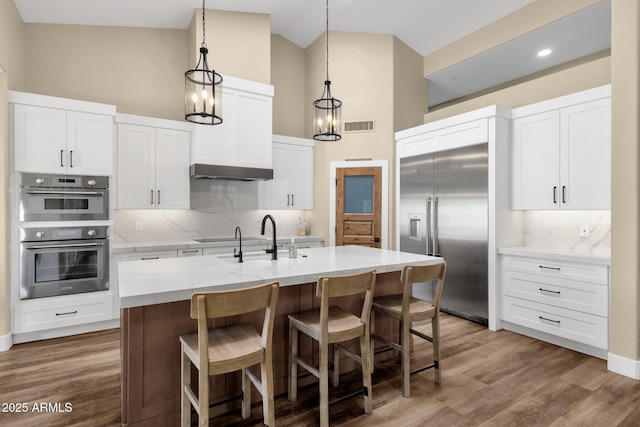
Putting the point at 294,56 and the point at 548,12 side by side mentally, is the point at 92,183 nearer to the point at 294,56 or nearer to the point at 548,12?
the point at 294,56

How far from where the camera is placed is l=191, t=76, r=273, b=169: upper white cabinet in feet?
15.2

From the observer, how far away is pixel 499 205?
13.3 feet

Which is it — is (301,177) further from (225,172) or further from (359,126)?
(225,172)

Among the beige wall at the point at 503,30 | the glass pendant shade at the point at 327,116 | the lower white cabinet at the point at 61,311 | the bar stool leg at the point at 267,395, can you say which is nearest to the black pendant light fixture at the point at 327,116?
the glass pendant shade at the point at 327,116

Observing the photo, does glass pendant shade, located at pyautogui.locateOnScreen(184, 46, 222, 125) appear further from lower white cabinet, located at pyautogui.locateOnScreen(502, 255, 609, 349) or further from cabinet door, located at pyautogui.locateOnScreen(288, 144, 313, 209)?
lower white cabinet, located at pyautogui.locateOnScreen(502, 255, 609, 349)

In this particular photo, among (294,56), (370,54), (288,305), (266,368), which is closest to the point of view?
(266,368)

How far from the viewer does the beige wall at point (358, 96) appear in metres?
5.44

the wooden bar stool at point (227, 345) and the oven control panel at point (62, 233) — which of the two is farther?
the oven control panel at point (62, 233)

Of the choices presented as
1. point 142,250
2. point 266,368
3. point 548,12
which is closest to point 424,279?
point 266,368

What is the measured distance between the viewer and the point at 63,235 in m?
3.75

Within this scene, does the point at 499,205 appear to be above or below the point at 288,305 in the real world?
above

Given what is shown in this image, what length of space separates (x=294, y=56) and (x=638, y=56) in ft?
15.6

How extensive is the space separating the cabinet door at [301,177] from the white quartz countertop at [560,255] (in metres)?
3.02

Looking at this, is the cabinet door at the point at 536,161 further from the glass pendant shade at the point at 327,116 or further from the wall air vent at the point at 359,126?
the glass pendant shade at the point at 327,116
